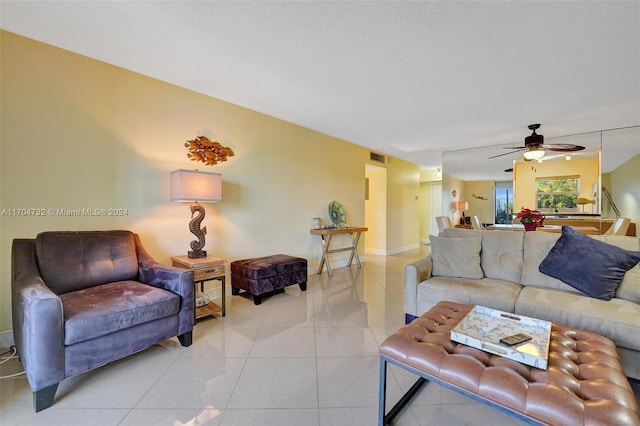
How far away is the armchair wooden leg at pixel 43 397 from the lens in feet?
4.90

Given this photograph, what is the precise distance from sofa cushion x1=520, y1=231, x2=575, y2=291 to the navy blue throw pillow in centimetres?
7

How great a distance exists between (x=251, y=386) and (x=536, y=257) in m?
2.61

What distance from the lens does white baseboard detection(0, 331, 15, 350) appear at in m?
2.09

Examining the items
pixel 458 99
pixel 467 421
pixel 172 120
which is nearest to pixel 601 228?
pixel 458 99

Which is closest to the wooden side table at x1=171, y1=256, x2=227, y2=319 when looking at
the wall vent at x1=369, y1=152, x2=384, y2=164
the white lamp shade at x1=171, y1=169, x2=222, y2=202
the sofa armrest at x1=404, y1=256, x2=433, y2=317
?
the white lamp shade at x1=171, y1=169, x2=222, y2=202

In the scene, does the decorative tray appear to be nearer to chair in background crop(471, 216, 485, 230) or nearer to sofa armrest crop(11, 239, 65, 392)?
sofa armrest crop(11, 239, 65, 392)

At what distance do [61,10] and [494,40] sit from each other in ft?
10.3

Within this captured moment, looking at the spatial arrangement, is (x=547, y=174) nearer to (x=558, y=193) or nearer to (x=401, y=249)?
(x=558, y=193)

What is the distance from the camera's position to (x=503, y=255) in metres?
2.65

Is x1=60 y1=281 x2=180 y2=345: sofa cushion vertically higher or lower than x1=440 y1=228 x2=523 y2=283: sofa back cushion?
lower

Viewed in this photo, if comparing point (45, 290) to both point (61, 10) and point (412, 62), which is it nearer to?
point (61, 10)

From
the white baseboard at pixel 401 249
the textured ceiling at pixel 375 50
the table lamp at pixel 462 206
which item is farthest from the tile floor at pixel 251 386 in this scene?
the table lamp at pixel 462 206

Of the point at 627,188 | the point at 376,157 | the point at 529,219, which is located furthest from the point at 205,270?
the point at 627,188

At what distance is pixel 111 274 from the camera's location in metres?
2.26
